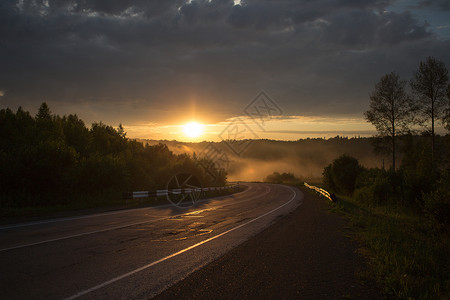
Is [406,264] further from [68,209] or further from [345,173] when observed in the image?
[345,173]

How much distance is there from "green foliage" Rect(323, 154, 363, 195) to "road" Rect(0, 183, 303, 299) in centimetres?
2465

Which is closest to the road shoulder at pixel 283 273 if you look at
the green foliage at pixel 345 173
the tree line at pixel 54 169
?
the tree line at pixel 54 169

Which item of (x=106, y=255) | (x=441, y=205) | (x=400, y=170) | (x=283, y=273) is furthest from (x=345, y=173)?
(x=106, y=255)

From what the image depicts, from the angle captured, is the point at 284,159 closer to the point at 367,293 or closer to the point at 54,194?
the point at 54,194

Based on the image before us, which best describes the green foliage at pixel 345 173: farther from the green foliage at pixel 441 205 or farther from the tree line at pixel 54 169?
the green foliage at pixel 441 205

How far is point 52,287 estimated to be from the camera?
199 inches

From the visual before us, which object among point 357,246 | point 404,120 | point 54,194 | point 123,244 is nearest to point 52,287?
point 123,244

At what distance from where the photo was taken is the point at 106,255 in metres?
7.23

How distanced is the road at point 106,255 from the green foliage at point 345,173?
24.6 metres

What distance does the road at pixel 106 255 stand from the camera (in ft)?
16.6

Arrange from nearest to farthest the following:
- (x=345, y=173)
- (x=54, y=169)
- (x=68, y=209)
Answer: (x=68, y=209)
(x=54, y=169)
(x=345, y=173)

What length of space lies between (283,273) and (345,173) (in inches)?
1207

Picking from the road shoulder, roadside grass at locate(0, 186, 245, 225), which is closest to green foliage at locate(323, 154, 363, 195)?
Answer: roadside grass at locate(0, 186, 245, 225)

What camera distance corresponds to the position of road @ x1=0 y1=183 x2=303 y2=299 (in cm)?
506
